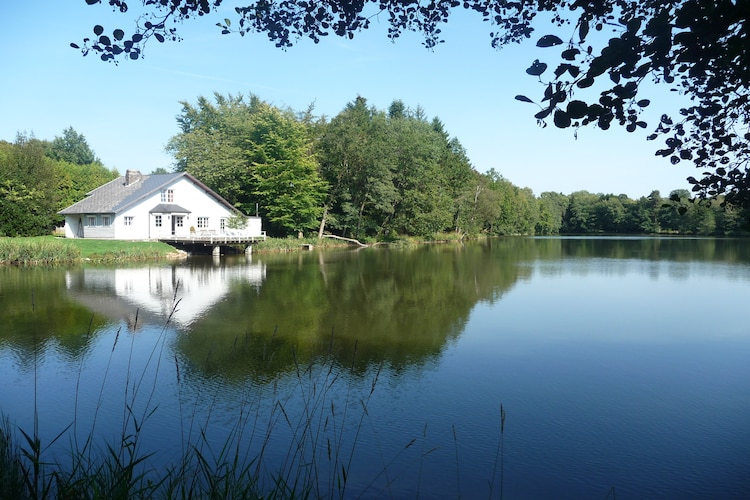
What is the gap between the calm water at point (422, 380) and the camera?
17.4ft

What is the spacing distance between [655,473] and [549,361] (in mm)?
3982

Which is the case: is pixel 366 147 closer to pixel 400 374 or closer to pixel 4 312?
pixel 4 312

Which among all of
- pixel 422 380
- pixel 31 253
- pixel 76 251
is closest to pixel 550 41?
pixel 422 380

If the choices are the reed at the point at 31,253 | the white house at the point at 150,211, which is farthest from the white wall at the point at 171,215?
the reed at the point at 31,253

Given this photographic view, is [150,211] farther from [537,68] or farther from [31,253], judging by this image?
[537,68]

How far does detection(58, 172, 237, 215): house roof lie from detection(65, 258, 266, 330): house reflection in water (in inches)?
414

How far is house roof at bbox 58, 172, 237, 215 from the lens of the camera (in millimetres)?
34469

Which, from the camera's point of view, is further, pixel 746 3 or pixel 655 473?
pixel 655 473

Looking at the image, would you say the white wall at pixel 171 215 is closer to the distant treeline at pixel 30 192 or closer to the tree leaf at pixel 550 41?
the distant treeline at pixel 30 192

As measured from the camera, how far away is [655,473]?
5.21 metres

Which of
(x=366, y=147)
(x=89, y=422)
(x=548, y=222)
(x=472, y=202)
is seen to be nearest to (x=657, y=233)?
(x=548, y=222)

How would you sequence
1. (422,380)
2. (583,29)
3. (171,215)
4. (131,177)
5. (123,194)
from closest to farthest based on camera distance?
1. (583,29)
2. (422,380)
3. (171,215)
4. (123,194)
5. (131,177)

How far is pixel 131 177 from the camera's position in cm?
3809

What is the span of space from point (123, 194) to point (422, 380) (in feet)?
112
